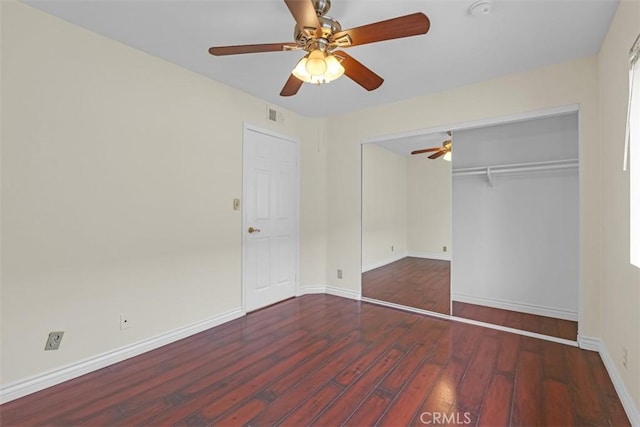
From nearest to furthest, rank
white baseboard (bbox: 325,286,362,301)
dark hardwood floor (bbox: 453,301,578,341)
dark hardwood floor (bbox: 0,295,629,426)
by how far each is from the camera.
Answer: dark hardwood floor (bbox: 0,295,629,426)
dark hardwood floor (bbox: 453,301,578,341)
white baseboard (bbox: 325,286,362,301)

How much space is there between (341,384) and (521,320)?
224 centimetres

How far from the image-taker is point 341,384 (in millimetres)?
1968

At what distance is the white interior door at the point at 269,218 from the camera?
3.33 meters

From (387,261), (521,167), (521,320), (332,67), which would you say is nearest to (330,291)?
(387,261)

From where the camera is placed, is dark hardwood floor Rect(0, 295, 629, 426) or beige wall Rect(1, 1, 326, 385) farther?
beige wall Rect(1, 1, 326, 385)

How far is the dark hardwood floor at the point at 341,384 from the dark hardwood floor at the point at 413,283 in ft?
2.41

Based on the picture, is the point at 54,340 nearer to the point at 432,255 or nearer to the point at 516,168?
the point at 432,255

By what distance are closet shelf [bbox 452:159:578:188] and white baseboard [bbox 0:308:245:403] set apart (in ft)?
10.8

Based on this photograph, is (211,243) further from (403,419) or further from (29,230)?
(403,419)

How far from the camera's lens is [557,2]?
1.83m

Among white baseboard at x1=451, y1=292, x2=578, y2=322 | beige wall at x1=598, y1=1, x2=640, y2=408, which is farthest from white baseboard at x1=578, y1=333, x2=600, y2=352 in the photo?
white baseboard at x1=451, y1=292, x2=578, y2=322

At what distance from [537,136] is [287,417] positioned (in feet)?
11.6

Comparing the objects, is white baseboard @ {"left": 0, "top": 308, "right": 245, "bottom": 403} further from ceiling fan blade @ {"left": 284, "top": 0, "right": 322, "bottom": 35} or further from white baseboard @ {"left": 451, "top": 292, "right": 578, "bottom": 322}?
white baseboard @ {"left": 451, "top": 292, "right": 578, "bottom": 322}

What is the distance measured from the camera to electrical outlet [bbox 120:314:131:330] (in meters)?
2.30
